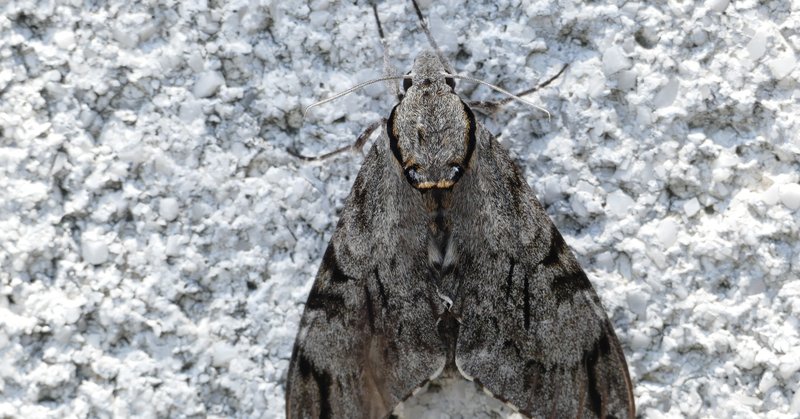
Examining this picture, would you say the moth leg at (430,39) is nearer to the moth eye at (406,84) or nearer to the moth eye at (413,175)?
the moth eye at (406,84)

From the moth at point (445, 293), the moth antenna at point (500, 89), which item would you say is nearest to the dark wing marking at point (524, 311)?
the moth at point (445, 293)

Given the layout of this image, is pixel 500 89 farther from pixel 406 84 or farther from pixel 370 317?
pixel 370 317

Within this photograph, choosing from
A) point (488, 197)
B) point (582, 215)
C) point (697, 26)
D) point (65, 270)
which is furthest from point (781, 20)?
point (65, 270)

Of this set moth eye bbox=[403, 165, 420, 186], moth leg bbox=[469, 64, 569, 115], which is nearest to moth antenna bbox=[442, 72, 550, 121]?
moth leg bbox=[469, 64, 569, 115]

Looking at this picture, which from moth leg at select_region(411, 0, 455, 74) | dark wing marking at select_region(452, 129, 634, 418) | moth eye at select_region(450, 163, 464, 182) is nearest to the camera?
dark wing marking at select_region(452, 129, 634, 418)

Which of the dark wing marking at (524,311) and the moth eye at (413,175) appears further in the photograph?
the moth eye at (413,175)

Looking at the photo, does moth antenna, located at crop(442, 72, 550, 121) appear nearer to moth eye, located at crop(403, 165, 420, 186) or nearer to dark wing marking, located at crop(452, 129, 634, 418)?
dark wing marking, located at crop(452, 129, 634, 418)

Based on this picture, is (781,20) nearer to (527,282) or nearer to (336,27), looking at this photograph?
(527,282)
